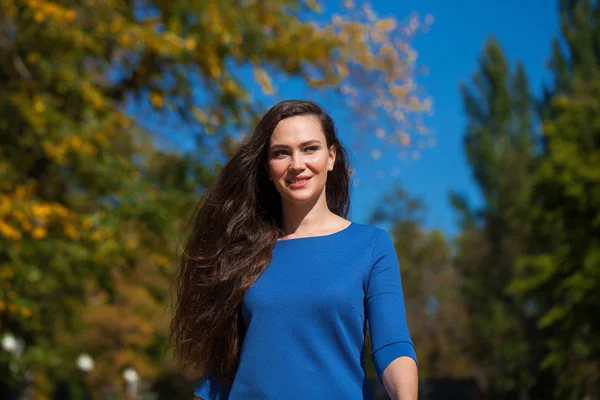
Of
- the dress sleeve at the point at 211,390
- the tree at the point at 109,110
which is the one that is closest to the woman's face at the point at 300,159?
the dress sleeve at the point at 211,390

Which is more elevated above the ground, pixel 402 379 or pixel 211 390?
pixel 211 390

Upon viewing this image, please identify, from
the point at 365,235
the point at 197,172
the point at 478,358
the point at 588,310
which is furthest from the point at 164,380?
the point at 365,235

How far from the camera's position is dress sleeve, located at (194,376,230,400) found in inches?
105

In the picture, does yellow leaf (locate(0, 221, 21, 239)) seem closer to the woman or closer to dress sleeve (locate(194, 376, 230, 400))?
the woman

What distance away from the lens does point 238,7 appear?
10.5 m

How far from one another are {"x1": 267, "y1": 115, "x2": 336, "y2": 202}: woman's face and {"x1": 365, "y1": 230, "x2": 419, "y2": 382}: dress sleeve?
0.28 m

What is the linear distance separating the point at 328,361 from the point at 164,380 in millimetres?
33952

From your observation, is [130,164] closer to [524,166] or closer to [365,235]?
[365,235]

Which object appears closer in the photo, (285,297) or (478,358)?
(285,297)

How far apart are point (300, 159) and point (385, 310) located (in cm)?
55

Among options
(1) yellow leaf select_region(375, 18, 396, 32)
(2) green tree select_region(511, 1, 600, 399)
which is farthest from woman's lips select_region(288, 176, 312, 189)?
(2) green tree select_region(511, 1, 600, 399)

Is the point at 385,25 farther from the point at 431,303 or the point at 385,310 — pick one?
the point at 431,303

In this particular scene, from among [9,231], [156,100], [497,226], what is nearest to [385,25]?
[156,100]

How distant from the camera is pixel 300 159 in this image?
265 centimetres
